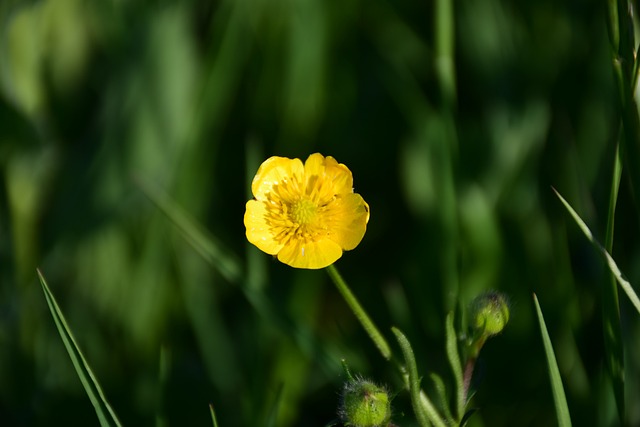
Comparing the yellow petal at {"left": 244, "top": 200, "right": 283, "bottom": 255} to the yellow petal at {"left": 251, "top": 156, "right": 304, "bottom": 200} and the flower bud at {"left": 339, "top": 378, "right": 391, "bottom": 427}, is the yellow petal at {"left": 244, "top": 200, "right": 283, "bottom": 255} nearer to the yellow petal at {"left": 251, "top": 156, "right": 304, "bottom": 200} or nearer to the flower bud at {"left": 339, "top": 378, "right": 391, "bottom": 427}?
the yellow petal at {"left": 251, "top": 156, "right": 304, "bottom": 200}

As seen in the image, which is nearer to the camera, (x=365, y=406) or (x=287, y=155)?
(x=365, y=406)

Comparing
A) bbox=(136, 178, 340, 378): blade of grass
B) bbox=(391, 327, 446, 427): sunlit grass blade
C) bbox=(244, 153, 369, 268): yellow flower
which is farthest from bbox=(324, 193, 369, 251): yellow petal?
bbox=(136, 178, 340, 378): blade of grass

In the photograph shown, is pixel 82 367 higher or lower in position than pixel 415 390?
higher

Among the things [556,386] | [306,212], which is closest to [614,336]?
[556,386]

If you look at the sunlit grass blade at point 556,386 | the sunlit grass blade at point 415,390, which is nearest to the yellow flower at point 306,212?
the sunlit grass blade at point 415,390

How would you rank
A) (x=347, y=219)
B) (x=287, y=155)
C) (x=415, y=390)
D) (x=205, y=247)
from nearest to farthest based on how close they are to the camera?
(x=415, y=390) → (x=347, y=219) → (x=205, y=247) → (x=287, y=155)

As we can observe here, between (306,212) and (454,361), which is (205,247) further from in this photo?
(454,361)

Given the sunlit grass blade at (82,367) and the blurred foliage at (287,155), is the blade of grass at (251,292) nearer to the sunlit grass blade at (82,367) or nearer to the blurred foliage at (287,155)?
the blurred foliage at (287,155)

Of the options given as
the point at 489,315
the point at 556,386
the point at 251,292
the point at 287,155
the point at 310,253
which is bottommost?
the point at 556,386
